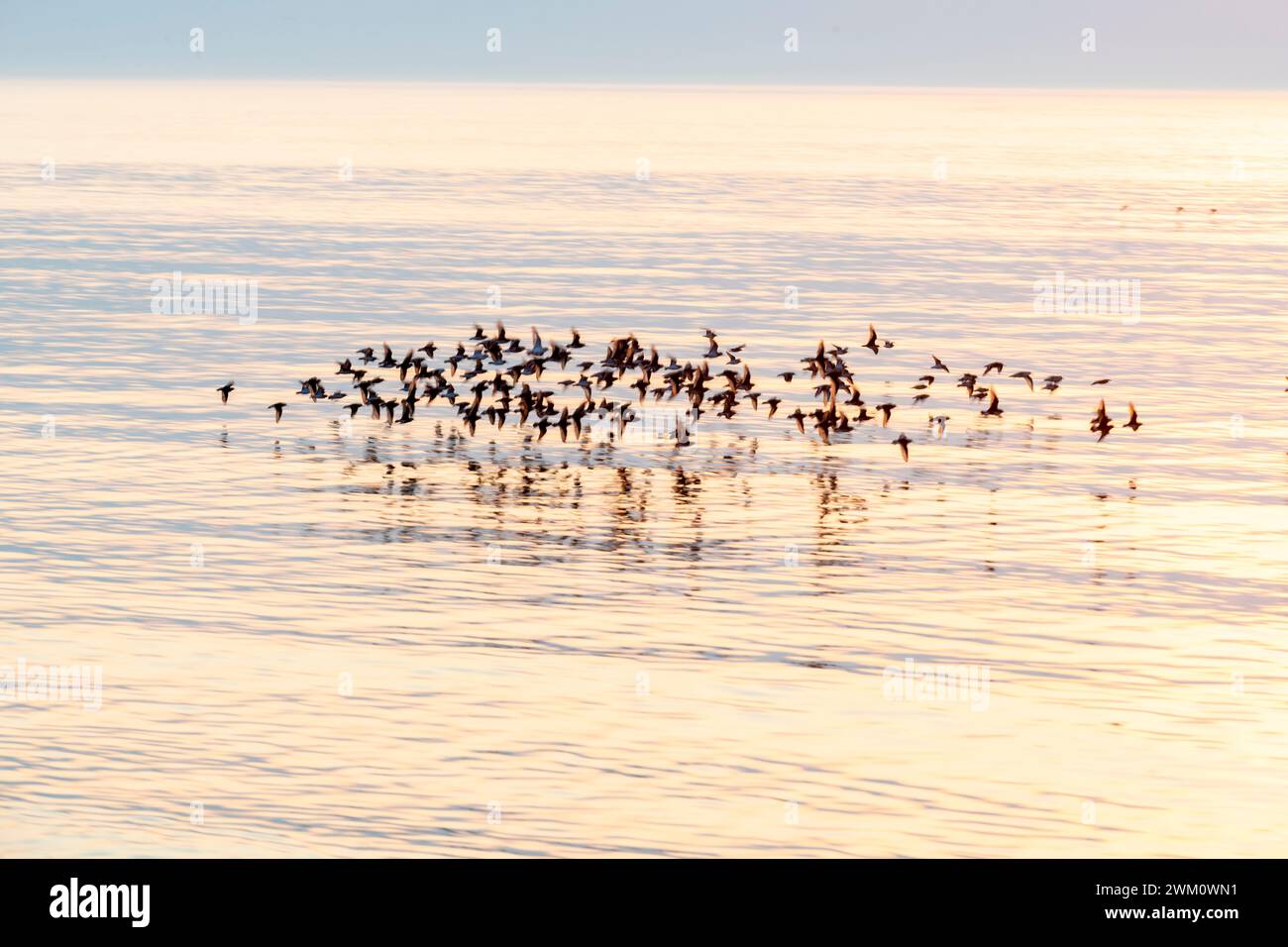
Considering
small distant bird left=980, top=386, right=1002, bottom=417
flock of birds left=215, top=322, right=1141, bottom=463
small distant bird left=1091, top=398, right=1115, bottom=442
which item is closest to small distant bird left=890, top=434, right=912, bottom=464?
flock of birds left=215, top=322, right=1141, bottom=463

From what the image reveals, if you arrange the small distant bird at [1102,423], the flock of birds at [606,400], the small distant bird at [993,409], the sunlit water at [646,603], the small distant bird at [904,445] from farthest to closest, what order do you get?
the small distant bird at [993,409] → the flock of birds at [606,400] → the small distant bird at [1102,423] → the small distant bird at [904,445] → the sunlit water at [646,603]

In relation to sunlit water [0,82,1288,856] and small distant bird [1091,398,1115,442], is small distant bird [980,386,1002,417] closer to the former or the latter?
sunlit water [0,82,1288,856]

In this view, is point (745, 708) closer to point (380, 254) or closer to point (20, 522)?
point (20, 522)

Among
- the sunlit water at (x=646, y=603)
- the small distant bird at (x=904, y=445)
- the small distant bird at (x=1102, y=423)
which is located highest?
the small distant bird at (x=1102, y=423)

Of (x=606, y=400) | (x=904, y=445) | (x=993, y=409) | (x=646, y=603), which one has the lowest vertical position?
(x=646, y=603)

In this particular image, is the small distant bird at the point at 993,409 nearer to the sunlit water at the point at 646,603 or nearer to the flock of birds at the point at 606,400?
the flock of birds at the point at 606,400

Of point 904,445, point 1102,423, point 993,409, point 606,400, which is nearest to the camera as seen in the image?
point 904,445

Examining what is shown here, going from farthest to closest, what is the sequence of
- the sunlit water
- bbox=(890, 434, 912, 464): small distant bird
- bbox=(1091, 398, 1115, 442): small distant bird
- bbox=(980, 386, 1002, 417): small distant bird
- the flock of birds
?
bbox=(980, 386, 1002, 417): small distant bird → the flock of birds → bbox=(1091, 398, 1115, 442): small distant bird → bbox=(890, 434, 912, 464): small distant bird → the sunlit water

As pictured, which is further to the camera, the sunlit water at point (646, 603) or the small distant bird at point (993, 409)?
the small distant bird at point (993, 409)

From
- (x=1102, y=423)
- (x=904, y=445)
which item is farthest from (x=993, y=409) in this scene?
(x=904, y=445)

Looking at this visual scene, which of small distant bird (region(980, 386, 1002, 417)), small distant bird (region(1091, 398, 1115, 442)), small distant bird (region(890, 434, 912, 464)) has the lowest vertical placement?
small distant bird (region(890, 434, 912, 464))

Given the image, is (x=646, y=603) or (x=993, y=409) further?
(x=993, y=409)

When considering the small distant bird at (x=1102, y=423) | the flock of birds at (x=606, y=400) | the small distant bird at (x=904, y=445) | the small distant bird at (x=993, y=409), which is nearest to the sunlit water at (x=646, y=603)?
the small distant bird at (x=904, y=445)

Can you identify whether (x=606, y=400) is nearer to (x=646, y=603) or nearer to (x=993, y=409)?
(x=993, y=409)
